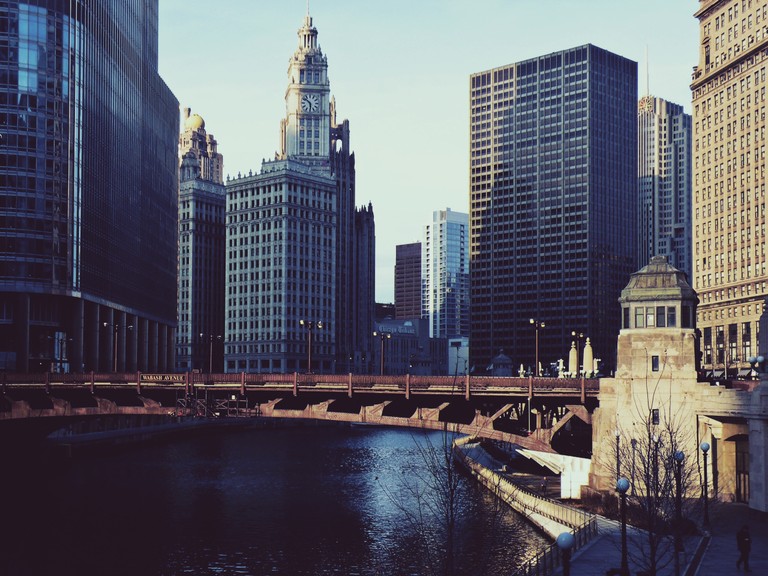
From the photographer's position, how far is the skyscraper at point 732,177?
595 ft

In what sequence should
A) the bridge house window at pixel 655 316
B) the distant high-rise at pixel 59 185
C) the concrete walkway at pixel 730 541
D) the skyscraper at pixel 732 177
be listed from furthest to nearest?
the skyscraper at pixel 732 177
the distant high-rise at pixel 59 185
the bridge house window at pixel 655 316
the concrete walkway at pixel 730 541

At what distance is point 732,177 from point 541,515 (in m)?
129

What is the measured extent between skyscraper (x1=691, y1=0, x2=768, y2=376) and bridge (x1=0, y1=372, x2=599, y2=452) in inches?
3711

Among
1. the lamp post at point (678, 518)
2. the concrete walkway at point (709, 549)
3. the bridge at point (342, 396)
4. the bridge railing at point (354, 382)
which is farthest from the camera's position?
the bridge at point (342, 396)

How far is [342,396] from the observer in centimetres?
8400

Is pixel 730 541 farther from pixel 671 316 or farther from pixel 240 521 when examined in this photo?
pixel 240 521

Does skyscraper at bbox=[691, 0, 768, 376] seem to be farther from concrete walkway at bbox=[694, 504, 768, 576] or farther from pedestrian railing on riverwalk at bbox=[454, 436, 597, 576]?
concrete walkway at bbox=[694, 504, 768, 576]

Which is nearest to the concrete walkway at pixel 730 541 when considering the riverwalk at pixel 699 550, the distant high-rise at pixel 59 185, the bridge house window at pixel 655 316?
the riverwalk at pixel 699 550

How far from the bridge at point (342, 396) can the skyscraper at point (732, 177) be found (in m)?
94.3

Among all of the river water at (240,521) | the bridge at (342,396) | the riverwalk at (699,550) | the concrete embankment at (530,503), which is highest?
the bridge at (342,396)

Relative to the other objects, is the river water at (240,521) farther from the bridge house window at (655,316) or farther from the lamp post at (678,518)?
the bridge house window at (655,316)

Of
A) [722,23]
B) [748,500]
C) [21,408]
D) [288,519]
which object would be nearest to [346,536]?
[288,519]

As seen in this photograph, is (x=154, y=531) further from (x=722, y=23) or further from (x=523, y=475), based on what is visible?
(x=722, y=23)

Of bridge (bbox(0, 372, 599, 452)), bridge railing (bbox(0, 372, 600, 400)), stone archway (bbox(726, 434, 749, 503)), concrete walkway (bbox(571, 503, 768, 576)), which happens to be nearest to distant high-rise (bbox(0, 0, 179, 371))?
bridge (bbox(0, 372, 599, 452))
